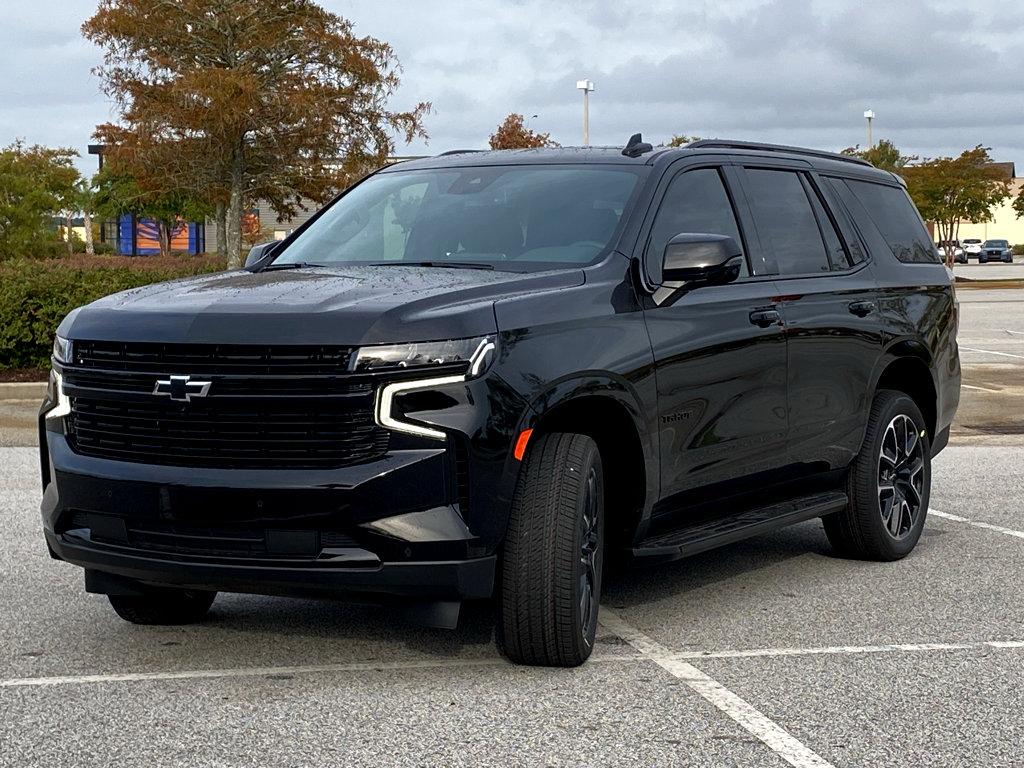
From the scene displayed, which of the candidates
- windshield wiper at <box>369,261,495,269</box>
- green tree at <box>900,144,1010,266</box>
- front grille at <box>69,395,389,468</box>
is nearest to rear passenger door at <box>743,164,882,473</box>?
windshield wiper at <box>369,261,495,269</box>

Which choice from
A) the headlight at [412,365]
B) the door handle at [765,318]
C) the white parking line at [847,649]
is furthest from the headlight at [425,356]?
the door handle at [765,318]

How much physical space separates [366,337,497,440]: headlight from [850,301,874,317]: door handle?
3020 millimetres

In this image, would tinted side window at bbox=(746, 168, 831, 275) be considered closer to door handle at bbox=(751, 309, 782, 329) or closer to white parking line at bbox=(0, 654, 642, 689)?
door handle at bbox=(751, 309, 782, 329)

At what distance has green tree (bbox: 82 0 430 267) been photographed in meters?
37.9

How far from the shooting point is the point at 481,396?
517 cm

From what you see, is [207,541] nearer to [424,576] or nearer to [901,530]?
[424,576]

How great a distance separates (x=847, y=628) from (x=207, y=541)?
271cm

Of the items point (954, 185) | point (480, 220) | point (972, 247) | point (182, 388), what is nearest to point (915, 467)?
point (480, 220)

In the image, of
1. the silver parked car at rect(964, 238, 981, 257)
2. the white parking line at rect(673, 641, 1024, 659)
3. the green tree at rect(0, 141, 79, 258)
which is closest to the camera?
the white parking line at rect(673, 641, 1024, 659)

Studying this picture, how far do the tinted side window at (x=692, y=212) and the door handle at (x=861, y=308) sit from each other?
869 millimetres

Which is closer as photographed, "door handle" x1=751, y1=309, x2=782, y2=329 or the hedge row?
"door handle" x1=751, y1=309, x2=782, y2=329

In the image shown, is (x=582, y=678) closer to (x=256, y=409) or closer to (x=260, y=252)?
(x=256, y=409)

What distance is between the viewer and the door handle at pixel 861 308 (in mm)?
7639

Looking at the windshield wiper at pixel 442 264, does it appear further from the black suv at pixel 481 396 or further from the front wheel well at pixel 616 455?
the front wheel well at pixel 616 455
